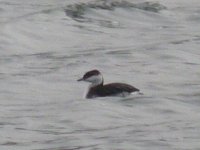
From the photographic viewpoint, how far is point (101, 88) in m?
18.2

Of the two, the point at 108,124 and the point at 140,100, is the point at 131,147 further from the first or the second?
the point at 140,100

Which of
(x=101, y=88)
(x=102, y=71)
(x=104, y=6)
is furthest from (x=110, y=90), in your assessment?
(x=104, y=6)

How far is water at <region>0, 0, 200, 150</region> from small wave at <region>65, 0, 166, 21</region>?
28 mm

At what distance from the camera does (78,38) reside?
2461 cm

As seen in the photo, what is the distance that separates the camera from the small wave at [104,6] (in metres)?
27.7

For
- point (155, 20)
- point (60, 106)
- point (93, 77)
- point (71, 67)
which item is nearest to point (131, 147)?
point (60, 106)

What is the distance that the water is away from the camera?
14992 mm

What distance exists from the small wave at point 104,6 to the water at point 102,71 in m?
0.03

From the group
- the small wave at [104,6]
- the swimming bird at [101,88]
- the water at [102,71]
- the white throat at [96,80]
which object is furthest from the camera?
the small wave at [104,6]

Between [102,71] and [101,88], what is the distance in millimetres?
2561

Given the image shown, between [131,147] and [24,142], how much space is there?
4.37ft

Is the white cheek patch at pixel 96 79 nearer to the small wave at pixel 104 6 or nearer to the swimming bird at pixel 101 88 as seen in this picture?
the swimming bird at pixel 101 88

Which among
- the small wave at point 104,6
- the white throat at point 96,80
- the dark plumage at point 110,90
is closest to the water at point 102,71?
the small wave at point 104,6

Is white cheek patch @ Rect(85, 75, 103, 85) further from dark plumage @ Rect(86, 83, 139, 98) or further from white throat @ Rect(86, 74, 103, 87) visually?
dark plumage @ Rect(86, 83, 139, 98)
